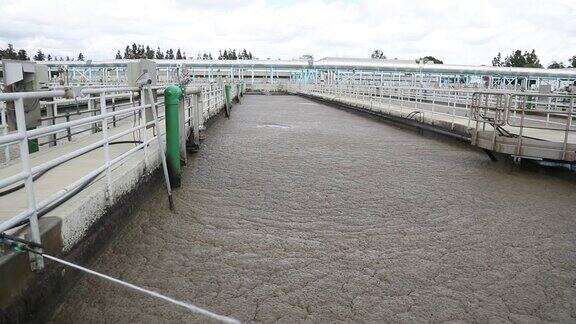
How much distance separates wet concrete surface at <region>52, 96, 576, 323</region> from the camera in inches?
139

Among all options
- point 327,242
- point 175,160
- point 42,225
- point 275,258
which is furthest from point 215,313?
point 175,160

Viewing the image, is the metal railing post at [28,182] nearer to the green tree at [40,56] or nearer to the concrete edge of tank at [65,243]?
the concrete edge of tank at [65,243]

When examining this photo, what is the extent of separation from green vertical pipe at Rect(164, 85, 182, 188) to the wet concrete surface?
0.93 ft

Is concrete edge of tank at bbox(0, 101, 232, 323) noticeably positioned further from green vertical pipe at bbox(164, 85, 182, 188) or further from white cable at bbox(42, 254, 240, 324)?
green vertical pipe at bbox(164, 85, 182, 188)

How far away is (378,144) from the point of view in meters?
12.5

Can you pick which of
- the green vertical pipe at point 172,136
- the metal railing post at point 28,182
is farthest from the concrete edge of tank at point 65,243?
the green vertical pipe at point 172,136

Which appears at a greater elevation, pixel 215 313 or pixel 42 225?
pixel 42 225

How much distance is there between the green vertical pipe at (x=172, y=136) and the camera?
6953 mm

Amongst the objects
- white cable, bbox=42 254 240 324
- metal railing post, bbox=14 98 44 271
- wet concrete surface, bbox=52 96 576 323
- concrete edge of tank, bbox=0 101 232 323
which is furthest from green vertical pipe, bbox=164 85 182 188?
metal railing post, bbox=14 98 44 271

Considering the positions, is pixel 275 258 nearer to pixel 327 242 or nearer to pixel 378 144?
pixel 327 242

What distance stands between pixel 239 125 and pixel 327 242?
12400mm

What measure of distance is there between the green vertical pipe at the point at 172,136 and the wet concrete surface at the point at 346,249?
0.28 metres

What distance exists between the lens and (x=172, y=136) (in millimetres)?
7012

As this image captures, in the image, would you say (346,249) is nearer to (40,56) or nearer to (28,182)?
(28,182)
